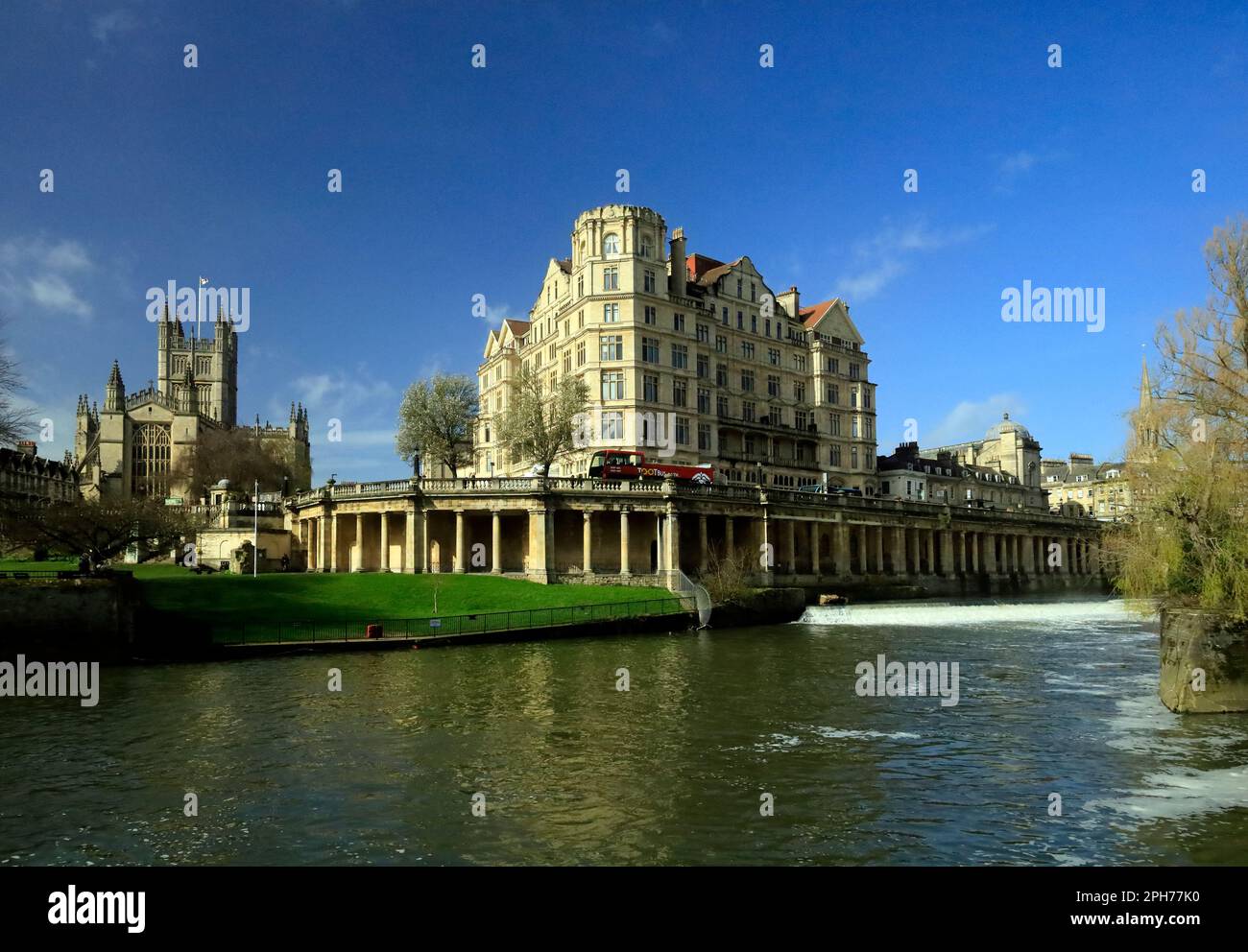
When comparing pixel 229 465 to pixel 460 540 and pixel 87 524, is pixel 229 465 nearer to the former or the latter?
pixel 87 524

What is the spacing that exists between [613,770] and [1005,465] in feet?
469

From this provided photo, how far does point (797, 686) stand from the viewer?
3112 centimetres

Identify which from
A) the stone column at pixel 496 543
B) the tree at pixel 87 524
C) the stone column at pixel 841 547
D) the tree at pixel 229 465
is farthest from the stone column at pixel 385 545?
the tree at pixel 229 465

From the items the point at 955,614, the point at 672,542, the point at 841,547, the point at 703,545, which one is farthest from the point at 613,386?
the point at 955,614

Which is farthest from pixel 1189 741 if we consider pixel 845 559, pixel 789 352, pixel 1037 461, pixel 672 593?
pixel 1037 461

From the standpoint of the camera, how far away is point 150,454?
472 feet

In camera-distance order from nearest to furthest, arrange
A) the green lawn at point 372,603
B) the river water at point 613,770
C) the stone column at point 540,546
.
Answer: the river water at point 613,770
the green lawn at point 372,603
the stone column at point 540,546

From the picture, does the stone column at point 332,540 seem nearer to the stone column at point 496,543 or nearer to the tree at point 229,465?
the stone column at point 496,543

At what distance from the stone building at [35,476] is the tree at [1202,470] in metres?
118

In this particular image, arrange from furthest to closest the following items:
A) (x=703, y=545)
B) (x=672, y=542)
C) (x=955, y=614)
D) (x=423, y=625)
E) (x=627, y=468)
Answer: (x=703, y=545), (x=627, y=468), (x=672, y=542), (x=955, y=614), (x=423, y=625)

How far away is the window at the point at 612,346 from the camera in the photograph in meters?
83.6
